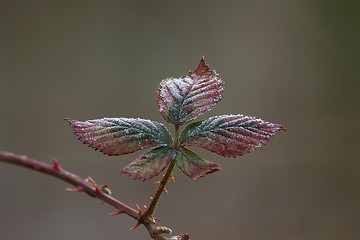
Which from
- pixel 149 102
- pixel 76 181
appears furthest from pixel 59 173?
pixel 149 102

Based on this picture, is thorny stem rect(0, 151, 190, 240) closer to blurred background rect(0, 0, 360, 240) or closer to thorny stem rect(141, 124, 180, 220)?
thorny stem rect(141, 124, 180, 220)

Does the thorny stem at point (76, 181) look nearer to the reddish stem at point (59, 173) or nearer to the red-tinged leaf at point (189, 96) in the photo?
the reddish stem at point (59, 173)

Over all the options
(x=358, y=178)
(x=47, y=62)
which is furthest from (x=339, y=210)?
(x=47, y=62)

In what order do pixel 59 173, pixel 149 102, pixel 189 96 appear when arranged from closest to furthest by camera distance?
pixel 59 173 < pixel 189 96 < pixel 149 102

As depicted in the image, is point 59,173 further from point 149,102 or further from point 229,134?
point 149,102

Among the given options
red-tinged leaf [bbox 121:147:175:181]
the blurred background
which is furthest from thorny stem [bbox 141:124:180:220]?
the blurred background

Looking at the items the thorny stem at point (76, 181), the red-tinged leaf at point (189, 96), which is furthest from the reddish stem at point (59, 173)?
the red-tinged leaf at point (189, 96)
